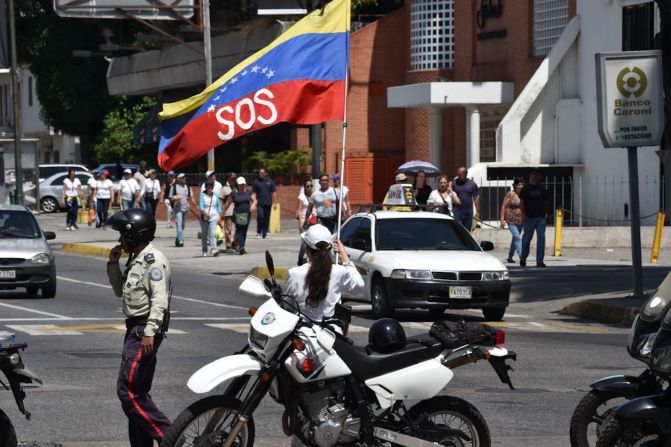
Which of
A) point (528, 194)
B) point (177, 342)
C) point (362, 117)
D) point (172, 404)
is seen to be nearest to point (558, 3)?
point (362, 117)

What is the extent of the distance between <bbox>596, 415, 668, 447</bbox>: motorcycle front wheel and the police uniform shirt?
2825 millimetres

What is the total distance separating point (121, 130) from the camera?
6444 cm

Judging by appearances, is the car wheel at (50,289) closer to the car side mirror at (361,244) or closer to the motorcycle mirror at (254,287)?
the car side mirror at (361,244)

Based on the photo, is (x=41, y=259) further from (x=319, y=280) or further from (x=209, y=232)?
(x=319, y=280)

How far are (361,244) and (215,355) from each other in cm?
515

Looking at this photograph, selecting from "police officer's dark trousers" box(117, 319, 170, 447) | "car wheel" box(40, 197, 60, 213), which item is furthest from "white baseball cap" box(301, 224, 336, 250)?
"car wheel" box(40, 197, 60, 213)

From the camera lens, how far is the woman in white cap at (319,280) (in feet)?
31.7

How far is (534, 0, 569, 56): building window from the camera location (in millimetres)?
41469

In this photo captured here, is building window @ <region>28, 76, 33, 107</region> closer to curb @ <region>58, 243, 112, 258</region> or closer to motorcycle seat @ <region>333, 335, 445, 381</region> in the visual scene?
curb @ <region>58, 243, 112, 258</region>

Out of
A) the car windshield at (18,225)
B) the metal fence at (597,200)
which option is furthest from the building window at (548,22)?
the car windshield at (18,225)

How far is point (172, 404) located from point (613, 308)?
30.8 ft

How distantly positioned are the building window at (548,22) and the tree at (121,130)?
24.2 meters

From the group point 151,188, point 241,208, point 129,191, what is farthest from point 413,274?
point 129,191

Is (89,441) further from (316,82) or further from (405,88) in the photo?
(405,88)
